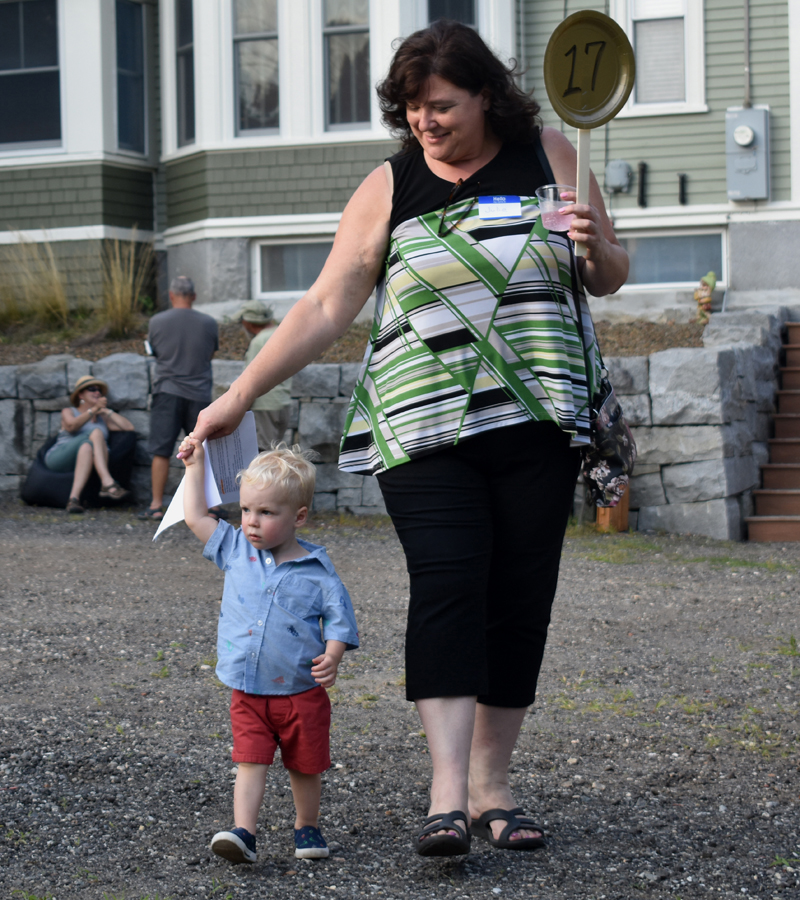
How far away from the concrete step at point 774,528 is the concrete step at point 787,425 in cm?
130

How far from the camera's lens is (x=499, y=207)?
2625 millimetres

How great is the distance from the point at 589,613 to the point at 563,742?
2068 millimetres

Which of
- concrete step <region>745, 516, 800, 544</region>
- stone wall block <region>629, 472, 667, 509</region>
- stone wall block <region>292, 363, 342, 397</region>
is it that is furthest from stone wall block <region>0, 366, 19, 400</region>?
concrete step <region>745, 516, 800, 544</region>

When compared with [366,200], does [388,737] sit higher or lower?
lower

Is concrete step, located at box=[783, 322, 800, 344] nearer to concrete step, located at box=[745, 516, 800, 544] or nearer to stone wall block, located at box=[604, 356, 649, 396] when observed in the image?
concrete step, located at box=[745, 516, 800, 544]

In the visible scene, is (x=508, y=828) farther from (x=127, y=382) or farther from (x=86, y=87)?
(x=86, y=87)

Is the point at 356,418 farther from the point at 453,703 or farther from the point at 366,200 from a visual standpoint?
the point at 453,703

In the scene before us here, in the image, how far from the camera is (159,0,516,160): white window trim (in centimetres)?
1226

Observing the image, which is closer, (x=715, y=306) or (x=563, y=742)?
(x=563, y=742)

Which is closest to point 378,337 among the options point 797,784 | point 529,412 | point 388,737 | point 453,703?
point 529,412

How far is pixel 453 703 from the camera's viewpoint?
258 cm

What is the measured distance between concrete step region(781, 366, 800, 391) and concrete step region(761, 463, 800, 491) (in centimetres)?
115

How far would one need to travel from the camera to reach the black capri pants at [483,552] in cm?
262

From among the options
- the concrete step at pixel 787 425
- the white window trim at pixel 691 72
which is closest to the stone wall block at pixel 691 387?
the concrete step at pixel 787 425
